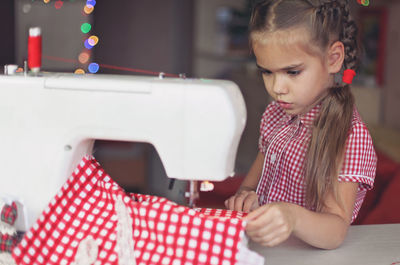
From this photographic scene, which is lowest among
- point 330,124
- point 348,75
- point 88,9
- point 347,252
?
point 347,252

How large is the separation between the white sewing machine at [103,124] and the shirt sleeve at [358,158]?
0.29 m

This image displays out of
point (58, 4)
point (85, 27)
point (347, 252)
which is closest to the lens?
point (347, 252)

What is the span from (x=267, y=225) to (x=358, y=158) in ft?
1.02

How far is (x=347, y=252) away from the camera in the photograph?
1062 mm

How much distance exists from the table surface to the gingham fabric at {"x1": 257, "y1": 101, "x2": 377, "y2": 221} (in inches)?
4.7

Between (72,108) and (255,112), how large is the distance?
11.9ft

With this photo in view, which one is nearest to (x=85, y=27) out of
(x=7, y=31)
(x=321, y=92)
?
(x=7, y=31)

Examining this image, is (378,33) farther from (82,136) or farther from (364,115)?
(82,136)

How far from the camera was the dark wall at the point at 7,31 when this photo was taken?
11.7 feet

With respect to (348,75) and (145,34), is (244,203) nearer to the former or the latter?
(348,75)

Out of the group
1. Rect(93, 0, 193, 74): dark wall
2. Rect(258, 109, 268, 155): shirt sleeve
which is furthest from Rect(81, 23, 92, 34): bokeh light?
Rect(258, 109, 268, 155): shirt sleeve

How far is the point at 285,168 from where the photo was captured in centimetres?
128

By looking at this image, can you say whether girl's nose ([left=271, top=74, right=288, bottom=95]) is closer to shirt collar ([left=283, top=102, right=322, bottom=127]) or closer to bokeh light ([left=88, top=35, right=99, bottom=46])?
shirt collar ([left=283, top=102, right=322, bottom=127])

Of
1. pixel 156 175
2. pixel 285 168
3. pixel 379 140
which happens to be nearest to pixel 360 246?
pixel 285 168
